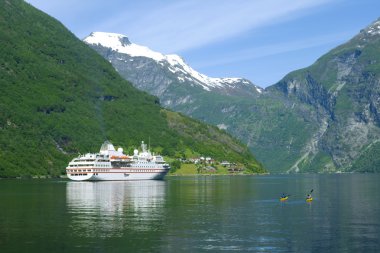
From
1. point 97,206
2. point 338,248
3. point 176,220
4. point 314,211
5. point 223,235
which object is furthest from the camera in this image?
point 97,206

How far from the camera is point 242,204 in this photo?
149125 millimetres

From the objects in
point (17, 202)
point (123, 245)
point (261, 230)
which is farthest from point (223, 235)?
point (17, 202)

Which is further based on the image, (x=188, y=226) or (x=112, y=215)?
(x=112, y=215)

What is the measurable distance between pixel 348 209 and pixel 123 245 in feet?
226

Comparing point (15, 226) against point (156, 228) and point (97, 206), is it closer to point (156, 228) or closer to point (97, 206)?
point (156, 228)

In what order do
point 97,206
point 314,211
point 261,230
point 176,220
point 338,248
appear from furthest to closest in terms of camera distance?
1. point 97,206
2. point 314,211
3. point 176,220
4. point 261,230
5. point 338,248

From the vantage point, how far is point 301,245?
3310 inches

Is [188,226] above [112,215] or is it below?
below

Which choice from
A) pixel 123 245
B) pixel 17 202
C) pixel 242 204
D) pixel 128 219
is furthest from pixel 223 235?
pixel 17 202

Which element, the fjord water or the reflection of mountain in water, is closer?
the fjord water

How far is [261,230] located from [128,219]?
89.6ft

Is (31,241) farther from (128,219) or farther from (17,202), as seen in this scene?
(17,202)

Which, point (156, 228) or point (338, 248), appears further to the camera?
point (156, 228)

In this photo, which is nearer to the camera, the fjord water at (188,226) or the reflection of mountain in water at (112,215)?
the fjord water at (188,226)
